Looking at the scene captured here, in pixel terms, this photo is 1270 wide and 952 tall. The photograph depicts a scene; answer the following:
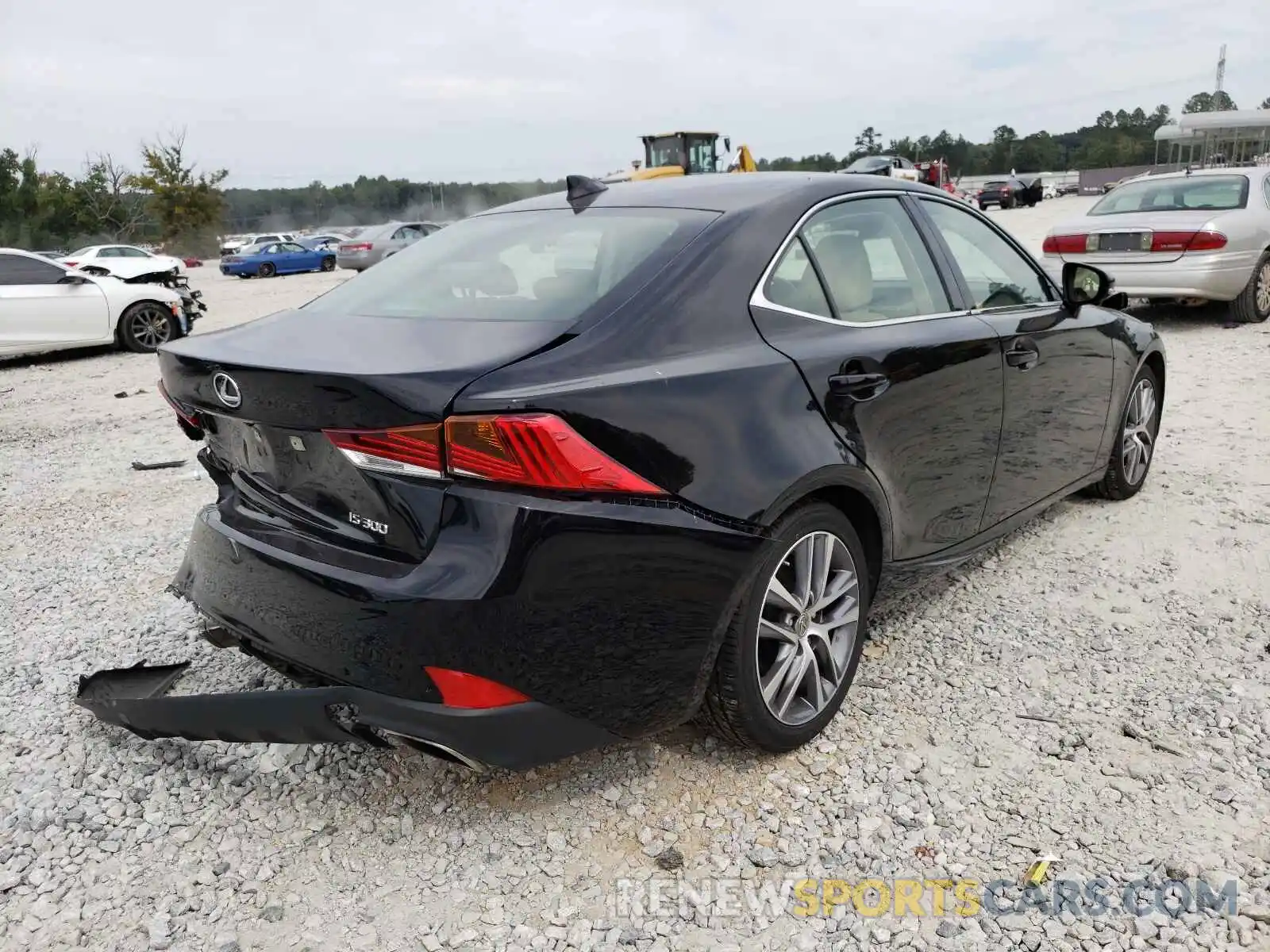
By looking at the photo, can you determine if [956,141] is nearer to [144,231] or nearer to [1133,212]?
[144,231]

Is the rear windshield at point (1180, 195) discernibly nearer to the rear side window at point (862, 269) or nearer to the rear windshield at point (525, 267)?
the rear side window at point (862, 269)

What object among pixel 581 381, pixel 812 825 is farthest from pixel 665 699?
pixel 581 381

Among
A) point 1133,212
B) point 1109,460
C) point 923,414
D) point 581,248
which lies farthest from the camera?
point 1133,212

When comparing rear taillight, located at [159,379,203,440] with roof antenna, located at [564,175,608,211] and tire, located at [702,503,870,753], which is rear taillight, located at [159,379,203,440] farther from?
tire, located at [702,503,870,753]

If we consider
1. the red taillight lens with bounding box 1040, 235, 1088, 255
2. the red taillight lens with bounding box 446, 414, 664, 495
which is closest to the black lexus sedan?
the red taillight lens with bounding box 446, 414, 664, 495

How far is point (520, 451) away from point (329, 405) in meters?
0.47

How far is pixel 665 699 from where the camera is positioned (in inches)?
91.7

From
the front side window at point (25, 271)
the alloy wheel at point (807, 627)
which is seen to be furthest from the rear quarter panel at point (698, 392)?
the front side window at point (25, 271)

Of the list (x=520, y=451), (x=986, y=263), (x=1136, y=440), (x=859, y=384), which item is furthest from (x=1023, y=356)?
(x=520, y=451)

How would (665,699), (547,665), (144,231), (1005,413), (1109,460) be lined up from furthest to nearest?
(144,231)
(1109,460)
(1005,413)
(665,699)
(547,665)

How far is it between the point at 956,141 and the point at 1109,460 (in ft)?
393

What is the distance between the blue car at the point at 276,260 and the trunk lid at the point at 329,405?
110 feet

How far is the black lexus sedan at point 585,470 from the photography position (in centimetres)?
209

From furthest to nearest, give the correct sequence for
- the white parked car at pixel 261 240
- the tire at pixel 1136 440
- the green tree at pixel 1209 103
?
the green tree at pixel 1209 103 → the white parked car at pixel 261 240 → the tire at pixel 1136 440
